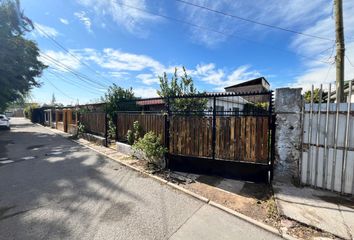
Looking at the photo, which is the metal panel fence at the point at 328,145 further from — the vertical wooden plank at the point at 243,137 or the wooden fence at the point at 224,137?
the vertical wooden plank at the point at 243,137

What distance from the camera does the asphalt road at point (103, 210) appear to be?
2879 millimetres

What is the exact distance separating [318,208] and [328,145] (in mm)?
1354

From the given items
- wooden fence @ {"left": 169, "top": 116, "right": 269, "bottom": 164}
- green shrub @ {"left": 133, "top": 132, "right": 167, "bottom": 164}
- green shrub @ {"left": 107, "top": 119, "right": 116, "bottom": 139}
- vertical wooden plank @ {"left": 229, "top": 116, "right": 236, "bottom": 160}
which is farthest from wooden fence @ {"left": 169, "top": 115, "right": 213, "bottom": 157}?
green shrub @ {"left": 107, "top": 119, "right": 116, "bottom": 139}

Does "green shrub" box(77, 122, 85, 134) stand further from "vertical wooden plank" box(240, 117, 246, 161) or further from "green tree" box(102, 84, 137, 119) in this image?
"vertical wooden plank" box(240, 117, 246, 161)

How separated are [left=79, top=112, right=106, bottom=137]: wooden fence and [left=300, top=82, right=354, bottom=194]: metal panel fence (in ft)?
29.2

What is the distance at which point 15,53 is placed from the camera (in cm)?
1493

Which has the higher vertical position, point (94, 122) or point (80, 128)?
point (94, 122)

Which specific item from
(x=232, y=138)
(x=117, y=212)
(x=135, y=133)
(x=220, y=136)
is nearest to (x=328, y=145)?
(x=232, y=138)

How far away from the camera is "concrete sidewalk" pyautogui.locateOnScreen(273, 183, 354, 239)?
114 inches

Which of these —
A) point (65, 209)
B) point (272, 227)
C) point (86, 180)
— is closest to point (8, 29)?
point (86, 180)

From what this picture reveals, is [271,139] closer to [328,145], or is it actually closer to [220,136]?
[328,145]

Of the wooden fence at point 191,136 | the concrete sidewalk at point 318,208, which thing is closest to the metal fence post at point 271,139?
the concrete sidewalk at point 318,208

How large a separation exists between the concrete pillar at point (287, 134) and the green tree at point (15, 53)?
59.9 ft

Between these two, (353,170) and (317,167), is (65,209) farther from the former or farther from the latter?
(353,170)
